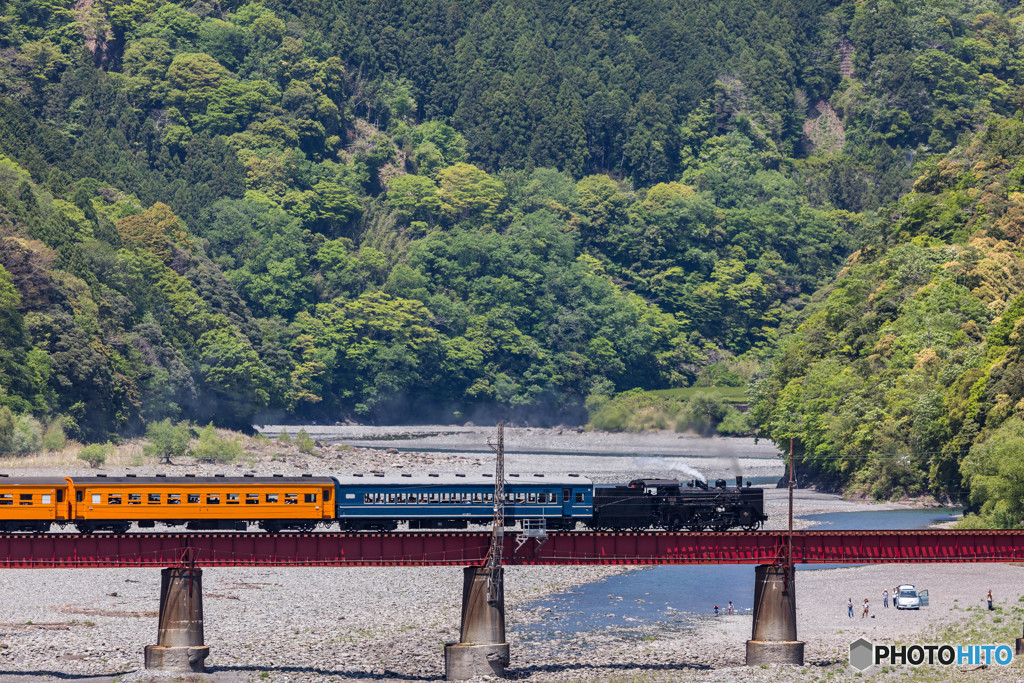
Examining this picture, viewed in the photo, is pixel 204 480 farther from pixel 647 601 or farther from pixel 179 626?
pixel 647 601

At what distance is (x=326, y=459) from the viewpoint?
178 metres

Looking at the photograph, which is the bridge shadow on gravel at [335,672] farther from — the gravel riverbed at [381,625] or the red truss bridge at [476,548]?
the red truss bridge at [476,548]

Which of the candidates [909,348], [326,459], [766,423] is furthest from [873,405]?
[326,459]

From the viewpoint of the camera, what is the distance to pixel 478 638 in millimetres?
70812

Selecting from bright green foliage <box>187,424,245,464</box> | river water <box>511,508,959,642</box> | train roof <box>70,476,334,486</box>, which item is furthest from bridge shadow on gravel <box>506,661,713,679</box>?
bright green foliage <box>187,424,245,464</box>

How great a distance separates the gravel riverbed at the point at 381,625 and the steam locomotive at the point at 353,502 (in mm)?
6380

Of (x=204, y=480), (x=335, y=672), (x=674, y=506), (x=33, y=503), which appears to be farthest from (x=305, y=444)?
(x=335, y=672)

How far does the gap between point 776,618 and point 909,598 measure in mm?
16351

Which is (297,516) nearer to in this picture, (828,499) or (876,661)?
(876,661)

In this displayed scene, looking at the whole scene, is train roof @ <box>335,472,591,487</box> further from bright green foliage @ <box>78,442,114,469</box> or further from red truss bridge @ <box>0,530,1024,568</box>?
bright green foliage @ <box>78,442,114,469</box>

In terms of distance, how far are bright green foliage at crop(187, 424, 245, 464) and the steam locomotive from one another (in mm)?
92409

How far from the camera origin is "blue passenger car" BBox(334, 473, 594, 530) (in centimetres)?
7662

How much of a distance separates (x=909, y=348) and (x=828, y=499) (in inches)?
665

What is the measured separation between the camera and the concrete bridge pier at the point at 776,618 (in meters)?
72.3
